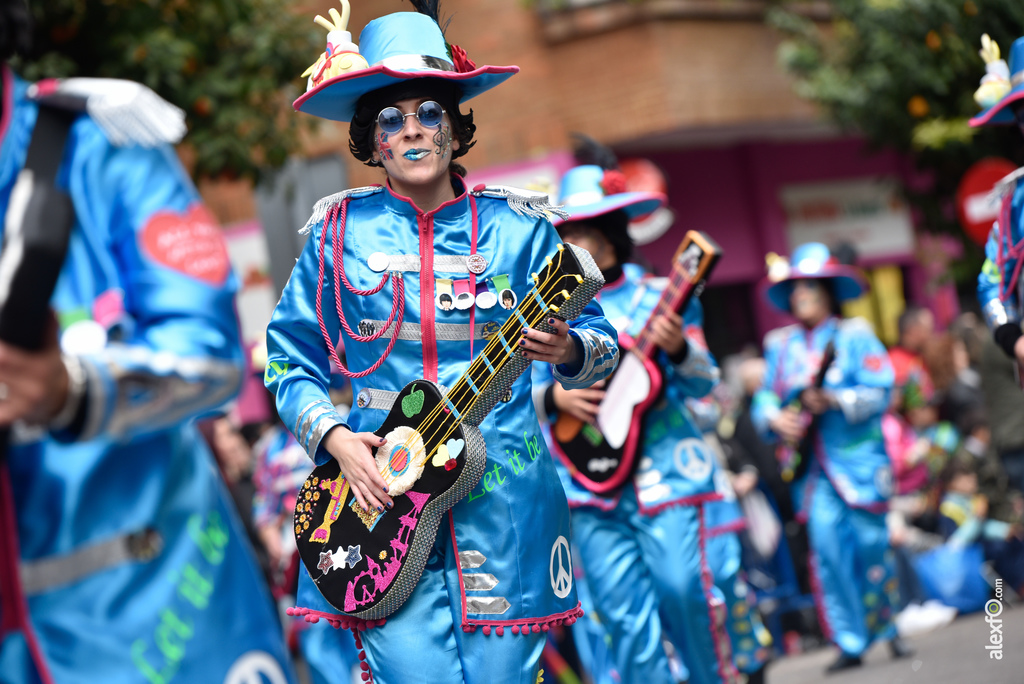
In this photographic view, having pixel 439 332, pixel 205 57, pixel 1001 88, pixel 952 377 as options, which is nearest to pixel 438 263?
pixel 439 332

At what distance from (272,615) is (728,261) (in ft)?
51.8

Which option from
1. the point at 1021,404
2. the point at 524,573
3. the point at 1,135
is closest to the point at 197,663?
the point at 1,135

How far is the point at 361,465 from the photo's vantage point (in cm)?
322

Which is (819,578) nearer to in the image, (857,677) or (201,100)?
(857,677)

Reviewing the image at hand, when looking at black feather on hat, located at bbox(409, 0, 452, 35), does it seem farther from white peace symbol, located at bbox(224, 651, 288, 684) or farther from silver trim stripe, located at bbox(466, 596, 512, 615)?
white peace symbol, located at bbox(224, 651, 288, 684)

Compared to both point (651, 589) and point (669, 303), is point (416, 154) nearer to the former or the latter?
point (669, 303)

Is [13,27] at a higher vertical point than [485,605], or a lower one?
higher

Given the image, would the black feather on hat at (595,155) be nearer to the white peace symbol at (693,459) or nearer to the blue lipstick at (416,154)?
the white peace symbol at (693,459)

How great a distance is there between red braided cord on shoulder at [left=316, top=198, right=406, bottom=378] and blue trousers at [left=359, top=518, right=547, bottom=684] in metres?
0.53

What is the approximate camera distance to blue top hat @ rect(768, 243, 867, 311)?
874 centimetres

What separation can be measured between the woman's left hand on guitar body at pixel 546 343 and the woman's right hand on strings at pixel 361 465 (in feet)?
1.43

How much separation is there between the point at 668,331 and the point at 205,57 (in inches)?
190

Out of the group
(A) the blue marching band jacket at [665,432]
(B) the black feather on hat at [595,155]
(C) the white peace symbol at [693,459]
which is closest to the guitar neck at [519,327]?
(A) the blue marching band jacket at [665,432]

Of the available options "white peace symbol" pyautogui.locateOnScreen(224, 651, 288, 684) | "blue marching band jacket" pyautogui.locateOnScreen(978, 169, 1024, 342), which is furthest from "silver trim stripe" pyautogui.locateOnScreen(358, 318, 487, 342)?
"blue marching band jacket" pyautogui.locateOnScreen(978, 169, 1024, 342)
